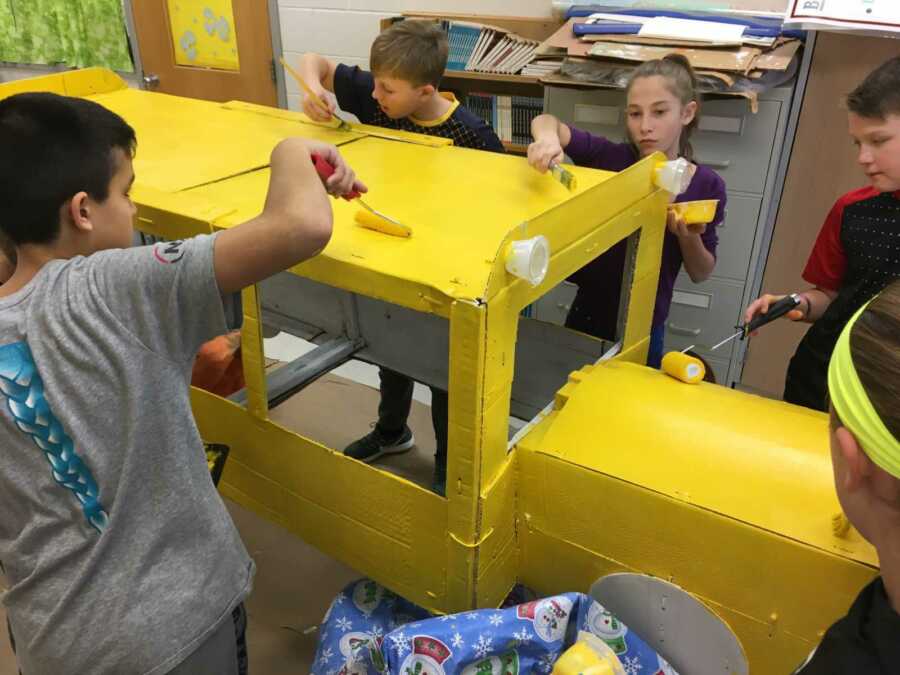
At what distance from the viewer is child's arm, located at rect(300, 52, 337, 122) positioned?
5.25ft

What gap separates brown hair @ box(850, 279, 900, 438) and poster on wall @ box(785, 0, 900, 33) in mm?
1874

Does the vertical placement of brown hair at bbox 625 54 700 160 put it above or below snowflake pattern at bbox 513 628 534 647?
above

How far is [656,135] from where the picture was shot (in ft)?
5.30

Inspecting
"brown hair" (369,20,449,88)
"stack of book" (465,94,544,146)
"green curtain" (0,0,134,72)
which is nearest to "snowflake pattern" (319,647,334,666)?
"brown hair" (369,20,449,88)

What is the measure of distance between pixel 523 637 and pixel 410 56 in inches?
57.1

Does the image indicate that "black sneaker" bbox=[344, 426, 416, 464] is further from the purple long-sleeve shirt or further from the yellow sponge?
the yellow sponge

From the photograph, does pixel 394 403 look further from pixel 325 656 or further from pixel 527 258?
pixel 527 258

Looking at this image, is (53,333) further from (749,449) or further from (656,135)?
(656,135)

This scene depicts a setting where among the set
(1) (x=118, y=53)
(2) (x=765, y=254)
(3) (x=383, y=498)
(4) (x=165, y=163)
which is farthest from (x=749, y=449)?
(1) (x=118, y=53)

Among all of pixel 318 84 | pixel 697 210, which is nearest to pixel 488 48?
pixel 318 84

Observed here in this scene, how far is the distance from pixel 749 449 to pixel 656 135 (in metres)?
0.93

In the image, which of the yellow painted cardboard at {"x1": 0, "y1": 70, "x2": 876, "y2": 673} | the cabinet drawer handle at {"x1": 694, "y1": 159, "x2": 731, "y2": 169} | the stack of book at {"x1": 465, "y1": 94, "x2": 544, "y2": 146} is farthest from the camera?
the stack of book at {"x1": 465, "y1": 94, "x2": 544, "y2": 146}

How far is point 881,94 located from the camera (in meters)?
1.27

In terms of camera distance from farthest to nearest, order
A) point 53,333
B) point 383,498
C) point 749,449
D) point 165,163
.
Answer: point 165,163
point 383,498
point 749,449
point 53,333
